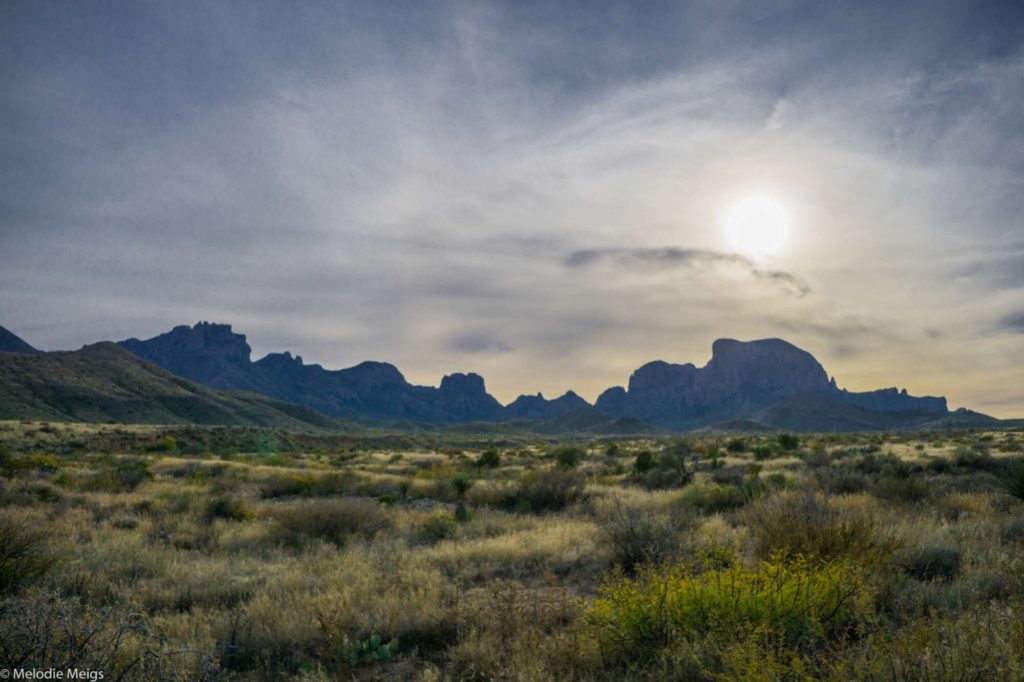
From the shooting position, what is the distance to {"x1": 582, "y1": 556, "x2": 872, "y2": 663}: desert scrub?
464 cm

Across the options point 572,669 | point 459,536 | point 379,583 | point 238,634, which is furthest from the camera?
point 459,536

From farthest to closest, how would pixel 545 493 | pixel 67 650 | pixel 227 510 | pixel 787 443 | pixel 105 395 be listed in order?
pixel 105 395
pixel 787 443
pixel 545 493
pixel 227 510
pixel 67 650

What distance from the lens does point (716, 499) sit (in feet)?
41.6

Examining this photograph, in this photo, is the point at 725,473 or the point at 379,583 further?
the point at 725,473

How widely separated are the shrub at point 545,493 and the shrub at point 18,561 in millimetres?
10100

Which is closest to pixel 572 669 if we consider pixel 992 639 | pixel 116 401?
pixel 992 639

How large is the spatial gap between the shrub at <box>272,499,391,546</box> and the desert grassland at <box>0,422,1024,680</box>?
4 centimetres

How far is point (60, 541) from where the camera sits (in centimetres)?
948

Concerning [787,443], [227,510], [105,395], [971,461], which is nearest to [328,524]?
[227,510]

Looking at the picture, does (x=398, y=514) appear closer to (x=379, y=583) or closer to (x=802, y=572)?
(x=379, y=583)

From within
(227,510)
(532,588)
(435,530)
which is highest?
(532,588)

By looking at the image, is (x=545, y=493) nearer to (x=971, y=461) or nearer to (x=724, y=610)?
(x=724, y=610)

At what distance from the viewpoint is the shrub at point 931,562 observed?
21.3 ft

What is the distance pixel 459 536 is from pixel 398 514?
3.54 metres
